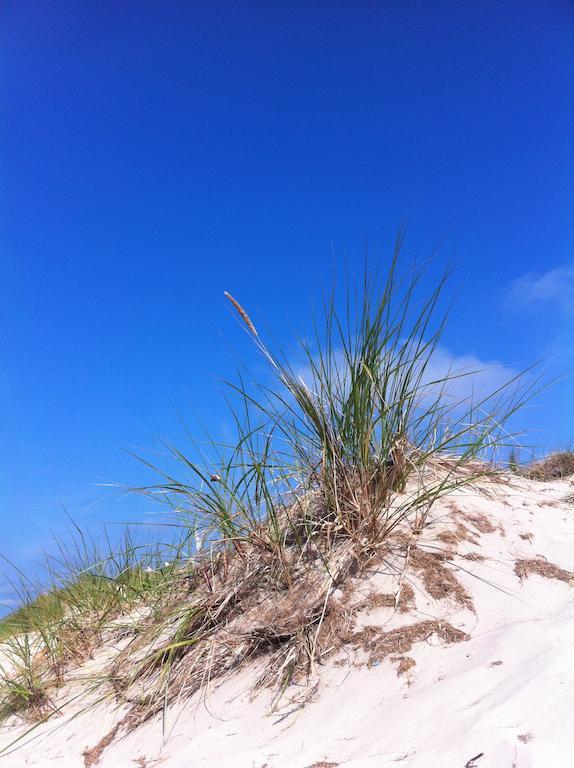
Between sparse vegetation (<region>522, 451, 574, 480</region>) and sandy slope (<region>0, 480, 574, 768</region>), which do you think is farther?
sparse vegetation (<region>522, 451, 574, 480</region>)

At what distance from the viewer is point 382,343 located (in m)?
3.27

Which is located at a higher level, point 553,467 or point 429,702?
point 553,467

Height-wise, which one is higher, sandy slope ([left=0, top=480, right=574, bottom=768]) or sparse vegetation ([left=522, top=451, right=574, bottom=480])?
sparse vegetation ([left=522, top=451, right=574, bottom=480])

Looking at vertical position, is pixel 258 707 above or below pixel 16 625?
below

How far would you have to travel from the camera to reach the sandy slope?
1.82m

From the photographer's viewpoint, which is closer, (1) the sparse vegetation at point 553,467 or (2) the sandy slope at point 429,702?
(2) the sandy slope at point 429,702

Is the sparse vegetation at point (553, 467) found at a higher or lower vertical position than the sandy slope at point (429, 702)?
higher

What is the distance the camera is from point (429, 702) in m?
2.13

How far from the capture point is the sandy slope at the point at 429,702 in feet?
5.97

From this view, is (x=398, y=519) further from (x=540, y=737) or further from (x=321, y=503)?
(x=540, y=737)

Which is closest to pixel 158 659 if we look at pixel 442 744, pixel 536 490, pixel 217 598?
pixel 217 598

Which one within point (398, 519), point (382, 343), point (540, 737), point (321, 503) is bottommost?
point (540, 737)

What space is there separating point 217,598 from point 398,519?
1.07 meters

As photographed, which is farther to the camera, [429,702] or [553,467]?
[553,467]
